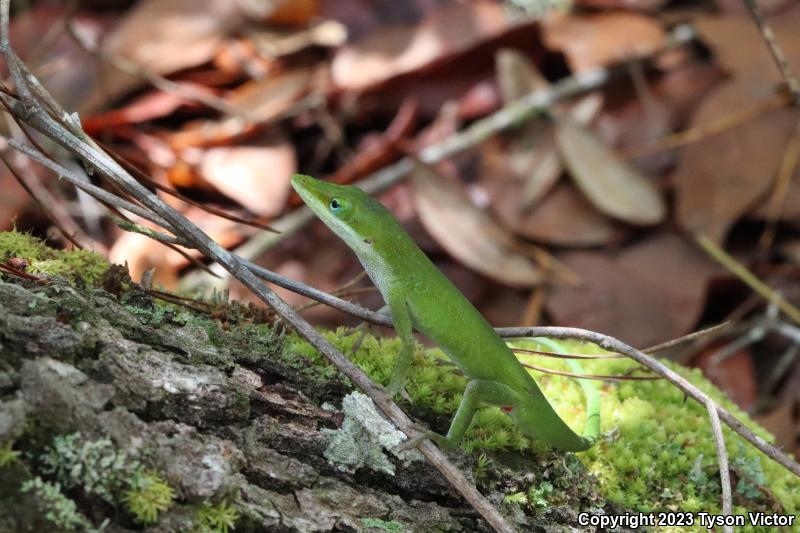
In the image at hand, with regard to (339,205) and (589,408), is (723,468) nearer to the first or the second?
(589,408)

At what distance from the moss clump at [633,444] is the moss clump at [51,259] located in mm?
752

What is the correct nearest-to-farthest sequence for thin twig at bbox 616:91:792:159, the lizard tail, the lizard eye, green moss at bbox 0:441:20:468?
green moss at bbox 0:441:20:468 → the lizard tail → the lizard eye → thin twig at bbox 616:91:792:159

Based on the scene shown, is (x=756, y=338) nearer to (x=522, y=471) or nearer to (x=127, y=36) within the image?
(x=522, y=471)

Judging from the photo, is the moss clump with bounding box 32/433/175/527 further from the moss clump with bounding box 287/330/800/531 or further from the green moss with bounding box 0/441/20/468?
the moss clump with bounding box 287/330/800/531

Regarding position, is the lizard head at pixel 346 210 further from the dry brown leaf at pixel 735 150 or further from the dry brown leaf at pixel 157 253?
the dry brown leaf at pixel 735 150

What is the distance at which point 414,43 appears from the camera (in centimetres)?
632

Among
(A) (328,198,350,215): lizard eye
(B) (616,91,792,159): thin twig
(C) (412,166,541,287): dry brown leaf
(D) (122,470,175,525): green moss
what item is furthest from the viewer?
(B) (616,91,792,159): thin twig

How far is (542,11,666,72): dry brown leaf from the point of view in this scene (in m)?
6.27

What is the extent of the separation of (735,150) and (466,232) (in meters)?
2.15

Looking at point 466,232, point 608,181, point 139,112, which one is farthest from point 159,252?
point 608,181

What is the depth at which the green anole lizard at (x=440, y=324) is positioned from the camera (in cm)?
265

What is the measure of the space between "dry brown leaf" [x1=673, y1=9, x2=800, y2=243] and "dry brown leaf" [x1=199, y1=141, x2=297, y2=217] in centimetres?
306

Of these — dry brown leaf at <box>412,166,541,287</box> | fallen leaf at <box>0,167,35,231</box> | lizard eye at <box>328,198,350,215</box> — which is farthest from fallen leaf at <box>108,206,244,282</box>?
lizard eye at <box>328,198,350,215</box>

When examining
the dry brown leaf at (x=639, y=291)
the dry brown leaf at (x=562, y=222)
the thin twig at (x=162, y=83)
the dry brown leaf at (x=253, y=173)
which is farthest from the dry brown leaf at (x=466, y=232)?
the thin twig at (x=162, y=83)
